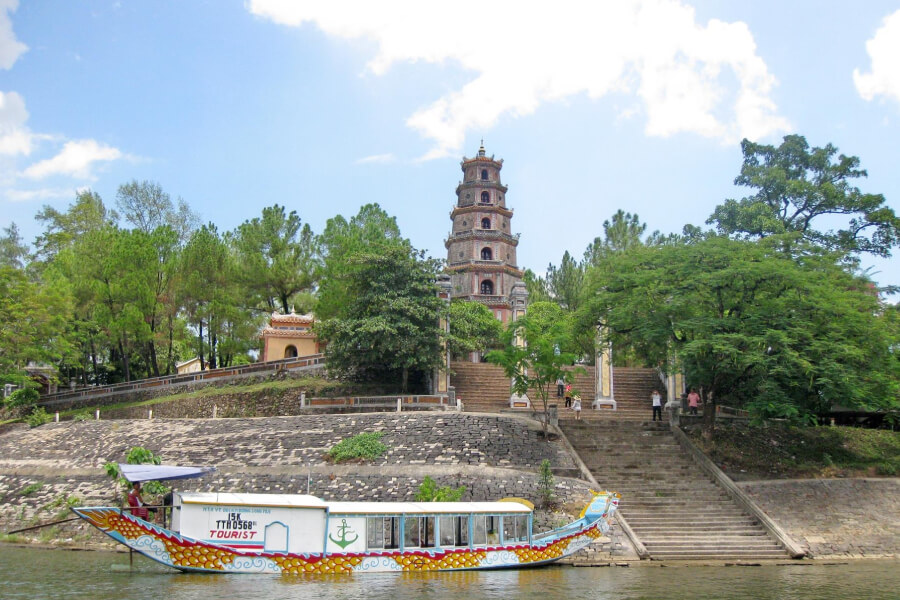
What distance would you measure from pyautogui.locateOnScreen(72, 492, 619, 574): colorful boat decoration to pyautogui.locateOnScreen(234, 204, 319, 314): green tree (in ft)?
81.4

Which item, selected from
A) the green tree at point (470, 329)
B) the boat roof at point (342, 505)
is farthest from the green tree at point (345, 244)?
the boat roof at point (342, 505)

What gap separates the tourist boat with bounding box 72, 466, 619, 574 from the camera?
1667 cm

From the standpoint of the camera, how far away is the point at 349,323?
2995 centimetres

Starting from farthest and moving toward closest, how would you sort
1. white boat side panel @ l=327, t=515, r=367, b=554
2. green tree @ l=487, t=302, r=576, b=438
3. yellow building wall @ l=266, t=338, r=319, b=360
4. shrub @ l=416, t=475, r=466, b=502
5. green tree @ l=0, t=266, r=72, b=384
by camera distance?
yellow building wall @ l=266, t=338, r=319, b=360
green tree @ l=0, t=266, r=72, b=384
green tree @ l=487, t=302, r=576, b=438
shrub @ l=416, t=475, r=466, b=502
white boat side panel @ l=327, t=515, r=367, b=554

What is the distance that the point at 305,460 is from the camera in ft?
79.6

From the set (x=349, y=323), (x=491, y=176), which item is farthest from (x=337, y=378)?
(x=491, y=176)

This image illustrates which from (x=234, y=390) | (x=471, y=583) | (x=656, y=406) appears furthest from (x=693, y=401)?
(x=234, y=390)

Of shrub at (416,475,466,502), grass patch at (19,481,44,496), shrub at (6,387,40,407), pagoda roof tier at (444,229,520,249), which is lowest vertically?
grass patch at (19,481,44,496)

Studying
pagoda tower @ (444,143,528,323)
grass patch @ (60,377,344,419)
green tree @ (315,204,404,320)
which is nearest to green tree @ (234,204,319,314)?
green tree @ (315,204,404,320)

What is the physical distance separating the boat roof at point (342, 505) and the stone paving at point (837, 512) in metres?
Result: 8.72

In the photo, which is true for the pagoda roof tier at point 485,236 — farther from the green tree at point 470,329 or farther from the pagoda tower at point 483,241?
the green tree at point 470,329

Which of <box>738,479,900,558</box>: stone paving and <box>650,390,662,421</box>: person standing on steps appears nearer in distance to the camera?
<box>738,479,900,558</box>: stone paving

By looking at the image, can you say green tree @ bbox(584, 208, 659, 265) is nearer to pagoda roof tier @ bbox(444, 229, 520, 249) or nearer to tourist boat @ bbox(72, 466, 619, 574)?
→ pagoda roof tier @ bbox(444, 229, 520, 249)

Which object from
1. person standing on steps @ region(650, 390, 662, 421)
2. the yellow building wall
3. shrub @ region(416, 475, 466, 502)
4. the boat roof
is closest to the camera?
the boat roof
